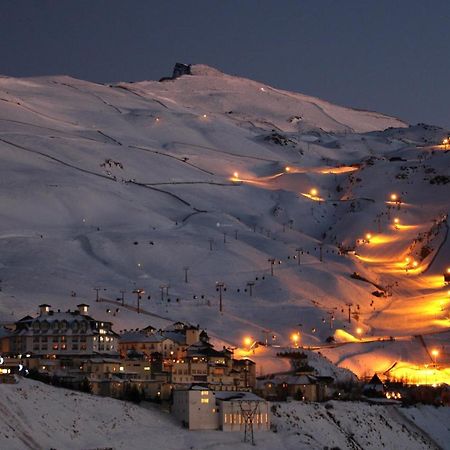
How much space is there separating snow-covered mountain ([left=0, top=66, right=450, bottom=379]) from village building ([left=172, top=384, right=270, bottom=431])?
20260mm

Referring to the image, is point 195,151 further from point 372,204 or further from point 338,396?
point 338,396

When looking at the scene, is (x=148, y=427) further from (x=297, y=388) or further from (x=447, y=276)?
(x=447, y=276)

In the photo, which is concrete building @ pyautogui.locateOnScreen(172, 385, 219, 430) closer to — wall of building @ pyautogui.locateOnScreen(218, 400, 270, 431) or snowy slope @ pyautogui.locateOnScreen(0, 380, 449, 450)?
wall of building @ pyautogui.locateOnScreen(218, 400, 270, 431)

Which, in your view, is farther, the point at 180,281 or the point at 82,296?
the point at 180,281

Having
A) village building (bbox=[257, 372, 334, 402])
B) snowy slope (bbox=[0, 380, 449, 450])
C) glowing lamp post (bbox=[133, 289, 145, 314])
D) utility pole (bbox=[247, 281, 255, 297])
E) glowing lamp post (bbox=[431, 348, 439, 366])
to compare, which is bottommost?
snowy slope (bbox=[0, 380, 449, 450])

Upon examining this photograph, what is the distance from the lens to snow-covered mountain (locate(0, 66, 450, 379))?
9062cm

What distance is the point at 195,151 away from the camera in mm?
176750

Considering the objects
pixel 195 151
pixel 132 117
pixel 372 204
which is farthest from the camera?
pixel 132 117

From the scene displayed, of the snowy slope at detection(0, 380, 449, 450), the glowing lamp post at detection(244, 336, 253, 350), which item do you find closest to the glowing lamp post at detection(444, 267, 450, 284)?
the glowing lamp post at detection(244, 336, 253, 350)

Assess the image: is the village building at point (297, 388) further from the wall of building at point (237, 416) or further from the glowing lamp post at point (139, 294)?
the glowing lamp post at point (139, 294)

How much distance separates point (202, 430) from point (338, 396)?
1528 centimetres

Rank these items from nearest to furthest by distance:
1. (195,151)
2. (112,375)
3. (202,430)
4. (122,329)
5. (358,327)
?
(202,430) < (112,375) < (122,329) < (358,327) < (195,151)

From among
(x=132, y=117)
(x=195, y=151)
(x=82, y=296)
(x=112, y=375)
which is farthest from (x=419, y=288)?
(x=132, y=117)

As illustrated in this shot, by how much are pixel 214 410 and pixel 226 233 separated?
58195 mm
